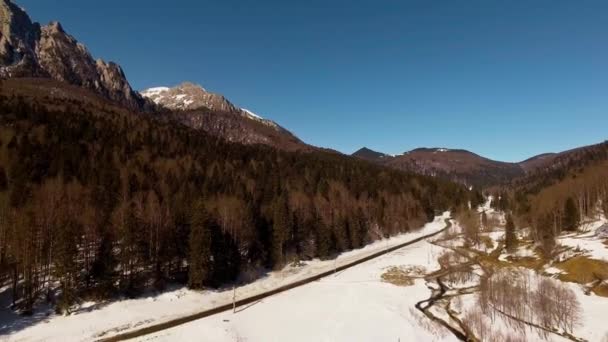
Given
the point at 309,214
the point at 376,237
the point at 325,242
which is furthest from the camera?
the point at 376,237

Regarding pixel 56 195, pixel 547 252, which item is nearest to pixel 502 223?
pixel 547 252

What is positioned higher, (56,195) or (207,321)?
(56,195)

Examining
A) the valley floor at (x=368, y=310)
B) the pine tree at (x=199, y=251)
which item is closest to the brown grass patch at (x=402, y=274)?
the valley floor at (x=368, y=310)

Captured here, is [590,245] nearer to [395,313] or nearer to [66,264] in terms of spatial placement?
[395,313]

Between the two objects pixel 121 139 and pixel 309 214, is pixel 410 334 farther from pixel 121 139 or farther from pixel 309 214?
pixel 121 139

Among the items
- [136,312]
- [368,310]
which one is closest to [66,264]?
[136,312]
